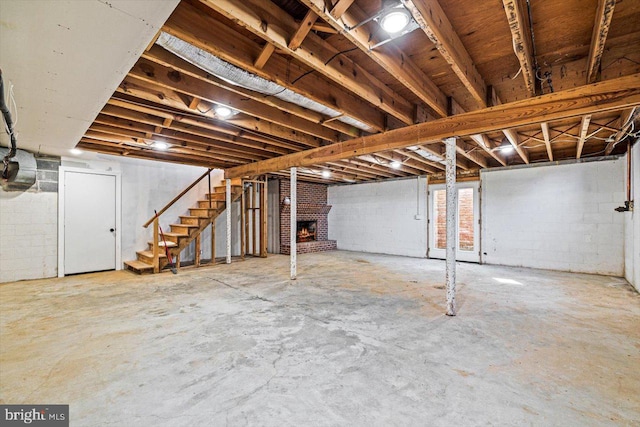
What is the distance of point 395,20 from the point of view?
1696 mm

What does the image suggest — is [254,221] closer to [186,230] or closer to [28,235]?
[186,230]

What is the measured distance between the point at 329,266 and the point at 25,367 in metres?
4.90

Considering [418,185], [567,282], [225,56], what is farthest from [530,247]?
[225,56]

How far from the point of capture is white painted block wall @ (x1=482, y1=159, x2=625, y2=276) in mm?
5348

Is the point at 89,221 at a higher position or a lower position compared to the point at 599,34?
lower

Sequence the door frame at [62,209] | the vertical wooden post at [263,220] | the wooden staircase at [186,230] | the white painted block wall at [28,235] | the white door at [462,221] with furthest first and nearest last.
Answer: the vertical wooden post at [263,220] → the white door at [462,221] → the wooden staircase at [186,230] → the door frame at [62,209] → the white painted block wall at [28,235]

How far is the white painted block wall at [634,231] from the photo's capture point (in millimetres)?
4227

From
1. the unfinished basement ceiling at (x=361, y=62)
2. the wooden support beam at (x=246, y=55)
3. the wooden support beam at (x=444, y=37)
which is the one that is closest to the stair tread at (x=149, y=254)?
the unfinished basement ceiling at (x=361, y=62)

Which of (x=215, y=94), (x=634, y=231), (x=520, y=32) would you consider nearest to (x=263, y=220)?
(x=215, y=94)

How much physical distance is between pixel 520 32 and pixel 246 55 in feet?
6.20

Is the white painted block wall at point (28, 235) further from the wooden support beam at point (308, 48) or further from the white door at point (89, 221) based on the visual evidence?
the wooden support beam at point (308, 48)
